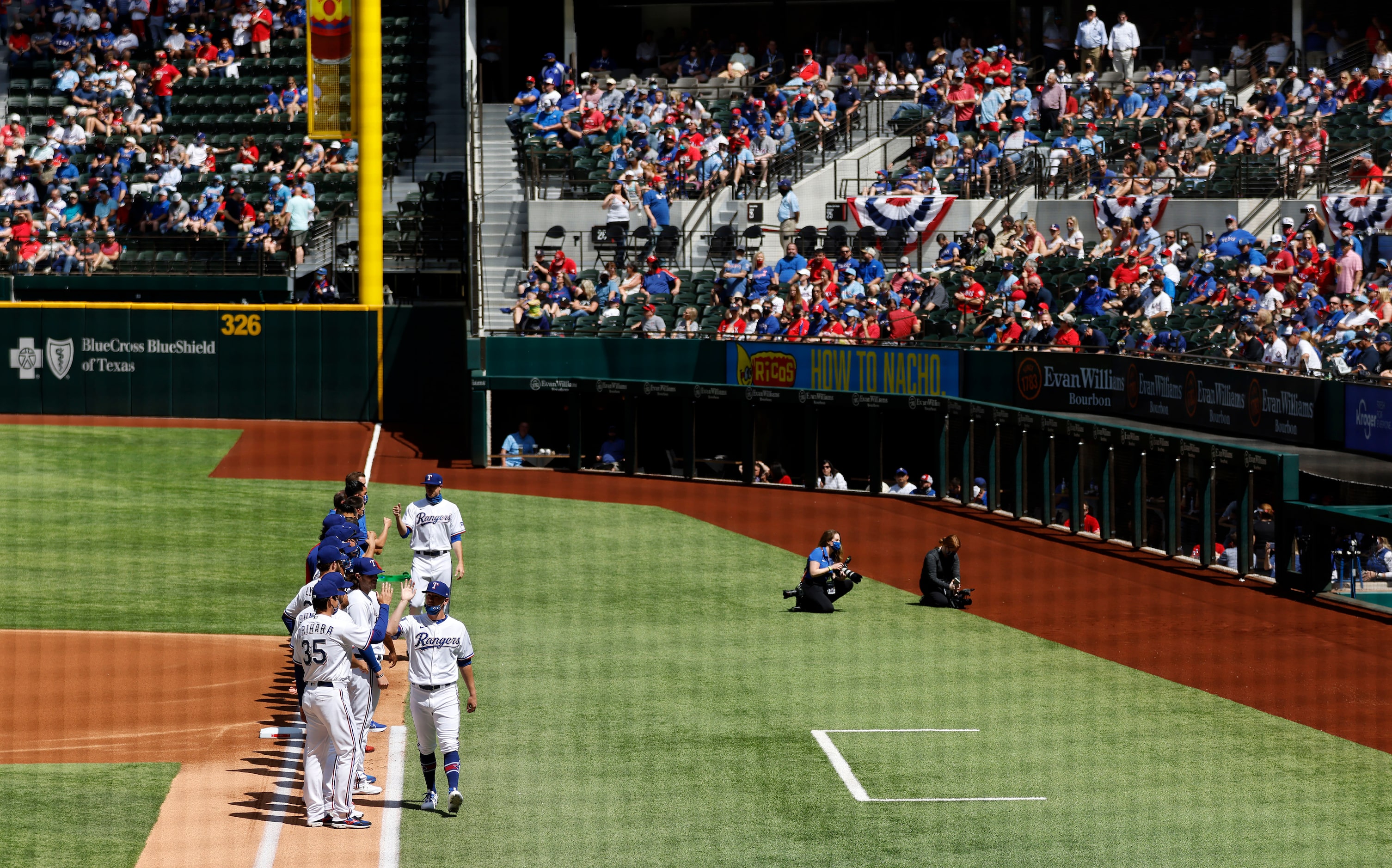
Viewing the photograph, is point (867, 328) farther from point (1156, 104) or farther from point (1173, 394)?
point (1156, 104)

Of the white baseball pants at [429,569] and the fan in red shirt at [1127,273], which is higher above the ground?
the fan in red shirt at [1127,273]

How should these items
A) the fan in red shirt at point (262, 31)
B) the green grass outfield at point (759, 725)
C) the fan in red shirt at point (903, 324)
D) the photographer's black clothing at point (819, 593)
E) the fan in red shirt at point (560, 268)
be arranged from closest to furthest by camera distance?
the green grass outfield at point (759, 725) < the photographer's black clothing at point (819, 593) < the fan in red shirt at point (903, 324) < the fan in red shirt at point (560, 268) < the fan in red shirt at point (262, 31)

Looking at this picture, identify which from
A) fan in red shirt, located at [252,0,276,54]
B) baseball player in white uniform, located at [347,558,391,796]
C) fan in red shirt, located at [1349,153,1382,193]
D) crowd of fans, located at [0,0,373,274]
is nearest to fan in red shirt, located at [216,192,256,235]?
crowd of fans, located at [0,0,373,274]

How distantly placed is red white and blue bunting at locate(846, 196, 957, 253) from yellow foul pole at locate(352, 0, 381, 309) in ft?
32.0

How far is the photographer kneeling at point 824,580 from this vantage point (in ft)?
58.5

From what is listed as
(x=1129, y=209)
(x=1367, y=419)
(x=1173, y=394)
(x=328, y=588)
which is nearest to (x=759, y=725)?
(x=328, y=588)

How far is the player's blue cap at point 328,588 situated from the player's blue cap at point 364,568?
688mm

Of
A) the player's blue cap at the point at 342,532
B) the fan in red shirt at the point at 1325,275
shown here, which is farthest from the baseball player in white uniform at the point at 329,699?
the fan in red shirt at the point at 1325,275

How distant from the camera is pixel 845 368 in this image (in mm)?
26359

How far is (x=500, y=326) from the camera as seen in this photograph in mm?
31000

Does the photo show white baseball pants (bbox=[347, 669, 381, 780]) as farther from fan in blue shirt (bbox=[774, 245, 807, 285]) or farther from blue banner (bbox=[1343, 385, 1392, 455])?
fan in blue shirt (bbox=[774, 245, 807, 285])

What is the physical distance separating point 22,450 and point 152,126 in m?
11.2

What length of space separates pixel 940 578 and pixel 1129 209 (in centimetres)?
1132

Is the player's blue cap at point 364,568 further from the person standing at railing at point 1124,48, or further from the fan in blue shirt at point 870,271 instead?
the person standing at railing at point 1124,48
